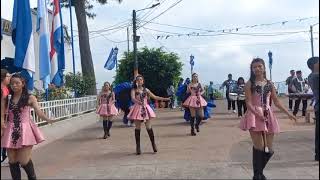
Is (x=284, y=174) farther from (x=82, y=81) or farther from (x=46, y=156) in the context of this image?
(x=82, y=81)

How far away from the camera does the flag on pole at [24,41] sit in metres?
14.1

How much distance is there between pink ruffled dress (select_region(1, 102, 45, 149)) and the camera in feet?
26.4

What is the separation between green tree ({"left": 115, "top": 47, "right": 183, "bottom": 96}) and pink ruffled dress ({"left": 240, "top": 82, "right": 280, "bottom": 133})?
27705mm

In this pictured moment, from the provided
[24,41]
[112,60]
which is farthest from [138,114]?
[112,60]

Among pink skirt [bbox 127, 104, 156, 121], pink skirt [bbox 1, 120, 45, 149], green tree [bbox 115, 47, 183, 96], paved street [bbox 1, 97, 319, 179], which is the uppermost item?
green tree [bbox 115, 47, 183, 96]

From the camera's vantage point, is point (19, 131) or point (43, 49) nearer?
point (19, 131)

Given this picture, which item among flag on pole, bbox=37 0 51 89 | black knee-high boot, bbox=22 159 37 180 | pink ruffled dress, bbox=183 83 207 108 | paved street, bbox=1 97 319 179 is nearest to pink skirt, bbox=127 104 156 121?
paved street, bbox=1 97 319 179

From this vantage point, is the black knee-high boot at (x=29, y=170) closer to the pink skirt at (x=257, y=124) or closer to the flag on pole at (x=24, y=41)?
the pink skirt at (x=257, y=124)

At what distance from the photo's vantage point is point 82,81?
83.5 feet

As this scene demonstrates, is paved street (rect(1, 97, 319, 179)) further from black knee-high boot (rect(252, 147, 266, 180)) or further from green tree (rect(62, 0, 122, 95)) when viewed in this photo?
green tree (rect(62, 0, 122, 95))

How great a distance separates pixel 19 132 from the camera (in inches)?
319

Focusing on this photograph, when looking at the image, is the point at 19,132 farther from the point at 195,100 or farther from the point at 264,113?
the point at 195,100

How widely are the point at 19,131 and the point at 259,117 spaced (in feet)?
10.9

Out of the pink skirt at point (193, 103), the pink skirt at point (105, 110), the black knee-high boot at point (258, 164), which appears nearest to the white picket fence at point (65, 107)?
the pink skirt at point (105, 110)
